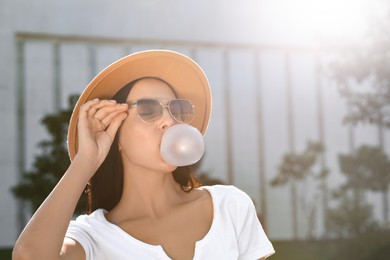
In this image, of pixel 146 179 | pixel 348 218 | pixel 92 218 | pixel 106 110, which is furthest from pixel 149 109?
pixel 348 218

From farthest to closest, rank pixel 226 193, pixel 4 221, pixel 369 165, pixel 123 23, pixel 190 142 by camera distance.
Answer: pixel 123 23
pixel 4 221
pixel 369 165
pixel 226 193
pixel 190 142

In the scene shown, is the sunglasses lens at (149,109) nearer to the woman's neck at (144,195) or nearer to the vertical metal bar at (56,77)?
the woman's neck at (144,195)

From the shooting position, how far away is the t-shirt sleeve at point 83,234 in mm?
2364

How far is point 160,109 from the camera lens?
8.54ft

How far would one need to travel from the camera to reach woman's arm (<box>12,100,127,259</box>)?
221cm

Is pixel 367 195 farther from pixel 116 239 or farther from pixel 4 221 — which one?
pixel 116 239

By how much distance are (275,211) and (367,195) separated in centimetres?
338

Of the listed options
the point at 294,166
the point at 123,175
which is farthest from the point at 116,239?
the point at 294,166

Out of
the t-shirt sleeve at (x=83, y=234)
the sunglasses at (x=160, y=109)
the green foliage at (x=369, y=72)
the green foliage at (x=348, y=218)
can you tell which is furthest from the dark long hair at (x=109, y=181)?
the green foliage at (x=348, y=218)

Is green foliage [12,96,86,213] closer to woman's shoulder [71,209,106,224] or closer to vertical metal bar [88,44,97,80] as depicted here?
vertical metal bar [88,44,97,80]

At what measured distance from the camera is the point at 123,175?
8.98 feet

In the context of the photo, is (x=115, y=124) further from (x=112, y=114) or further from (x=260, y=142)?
(x=260, y=142)

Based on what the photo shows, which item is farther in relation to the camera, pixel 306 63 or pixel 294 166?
pixel 306 63

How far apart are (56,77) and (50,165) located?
6251 mm
